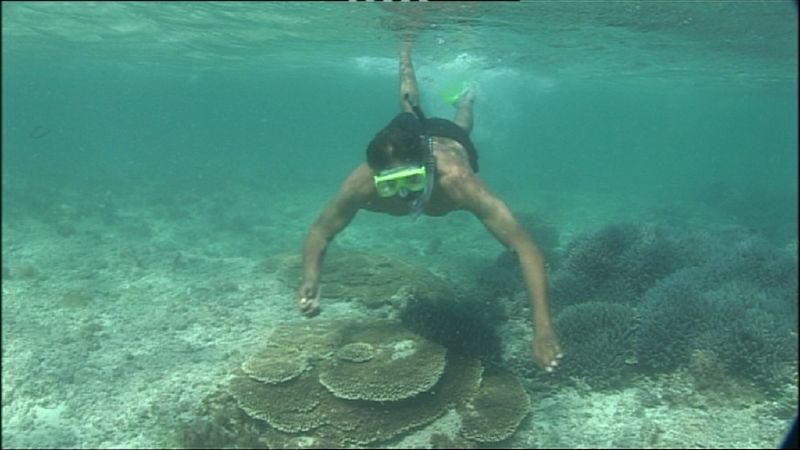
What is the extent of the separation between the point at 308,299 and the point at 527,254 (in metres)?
2.35

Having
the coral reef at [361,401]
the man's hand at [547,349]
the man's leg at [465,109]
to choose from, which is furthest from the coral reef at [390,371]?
the man's leg at [465,109]

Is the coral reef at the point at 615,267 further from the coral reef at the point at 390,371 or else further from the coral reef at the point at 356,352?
the coral reef at the point at 356,352

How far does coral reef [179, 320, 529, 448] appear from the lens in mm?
5895

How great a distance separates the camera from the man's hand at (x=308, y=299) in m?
6.02

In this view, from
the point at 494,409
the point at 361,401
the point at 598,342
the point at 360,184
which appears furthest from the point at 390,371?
the point at 598,342

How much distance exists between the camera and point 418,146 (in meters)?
5.88

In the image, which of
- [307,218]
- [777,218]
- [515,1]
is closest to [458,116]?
[515,1]

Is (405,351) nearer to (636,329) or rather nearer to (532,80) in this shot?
(636,329)

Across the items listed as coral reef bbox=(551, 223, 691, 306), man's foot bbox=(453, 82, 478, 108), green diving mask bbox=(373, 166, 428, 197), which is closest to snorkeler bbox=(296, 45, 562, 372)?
green diving mask bbox=(373, 166, 428, 197)

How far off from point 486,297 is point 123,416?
20.0 ft

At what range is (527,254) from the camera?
226 inches

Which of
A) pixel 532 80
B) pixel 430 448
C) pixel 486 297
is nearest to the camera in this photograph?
pixel 430 448

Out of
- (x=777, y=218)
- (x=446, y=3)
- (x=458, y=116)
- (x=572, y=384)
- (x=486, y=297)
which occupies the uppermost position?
(x=446, y=3)

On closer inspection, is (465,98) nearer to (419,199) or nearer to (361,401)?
(419,199)
